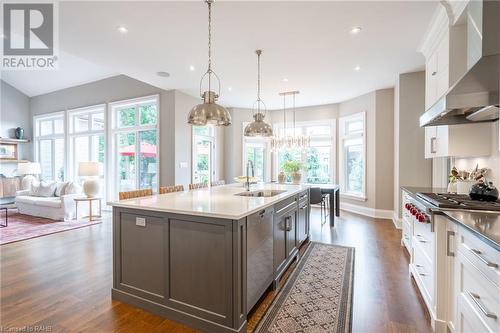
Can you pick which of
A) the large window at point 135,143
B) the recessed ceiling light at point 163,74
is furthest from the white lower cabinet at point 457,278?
the large window at point 135,143

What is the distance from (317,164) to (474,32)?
569cm

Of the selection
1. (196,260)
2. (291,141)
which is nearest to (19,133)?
(291,141)

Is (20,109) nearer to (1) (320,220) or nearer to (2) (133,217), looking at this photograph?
(2) (133,217)

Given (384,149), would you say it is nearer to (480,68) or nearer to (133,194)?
(480,68)

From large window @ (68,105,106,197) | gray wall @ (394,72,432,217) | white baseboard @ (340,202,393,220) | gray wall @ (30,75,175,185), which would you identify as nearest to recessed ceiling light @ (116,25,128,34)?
gray wall @ (30,75,175,185)

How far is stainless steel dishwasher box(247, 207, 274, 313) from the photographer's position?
6.45ft

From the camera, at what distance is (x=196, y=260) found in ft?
6.25

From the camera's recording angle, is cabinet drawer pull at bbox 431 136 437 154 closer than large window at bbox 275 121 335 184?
Yes

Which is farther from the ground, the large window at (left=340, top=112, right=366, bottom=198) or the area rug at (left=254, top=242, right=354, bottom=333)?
the large window at (left=340, top=112, right=366, bottom=198)

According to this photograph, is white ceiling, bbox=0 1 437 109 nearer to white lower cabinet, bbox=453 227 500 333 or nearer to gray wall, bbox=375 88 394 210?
gray wall, bbox=375 88 394 210

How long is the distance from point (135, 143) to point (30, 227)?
8.89 feet

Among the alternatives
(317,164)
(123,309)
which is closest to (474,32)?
(123,309)

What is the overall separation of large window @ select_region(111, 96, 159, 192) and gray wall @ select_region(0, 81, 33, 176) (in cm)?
437

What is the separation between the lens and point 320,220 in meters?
5.40
